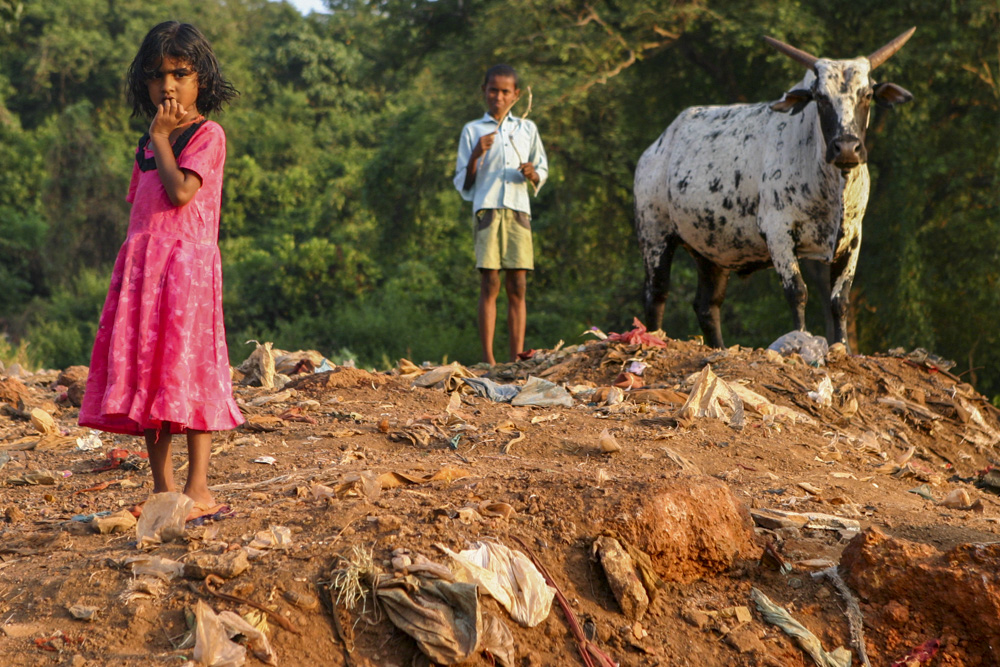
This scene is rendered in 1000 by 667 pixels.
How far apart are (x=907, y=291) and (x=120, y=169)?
16.3 meters

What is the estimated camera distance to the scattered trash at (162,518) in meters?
3.02

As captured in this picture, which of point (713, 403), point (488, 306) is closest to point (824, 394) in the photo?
point (713, 403)

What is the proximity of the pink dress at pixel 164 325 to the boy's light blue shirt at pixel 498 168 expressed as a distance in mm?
3642

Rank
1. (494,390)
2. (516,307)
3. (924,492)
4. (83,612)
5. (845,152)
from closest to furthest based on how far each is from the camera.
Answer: (83,612)
(924,492)
(494,390)
(845,152)
(516,307)

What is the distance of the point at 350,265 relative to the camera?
18.3 metres

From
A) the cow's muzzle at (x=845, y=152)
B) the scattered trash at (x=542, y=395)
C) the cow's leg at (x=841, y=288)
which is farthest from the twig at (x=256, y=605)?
the cow's leg at (x=841, y=288)

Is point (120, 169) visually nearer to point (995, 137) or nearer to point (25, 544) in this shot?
point (995, 137)

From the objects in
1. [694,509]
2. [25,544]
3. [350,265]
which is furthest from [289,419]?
[350,265]

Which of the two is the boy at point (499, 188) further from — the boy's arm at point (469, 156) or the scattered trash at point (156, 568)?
A: the scattered trash at point (156, 568)

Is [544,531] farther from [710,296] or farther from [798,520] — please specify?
[710,296]

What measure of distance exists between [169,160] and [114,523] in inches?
45.4

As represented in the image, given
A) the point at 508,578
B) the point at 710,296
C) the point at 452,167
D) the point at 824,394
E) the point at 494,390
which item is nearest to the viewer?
the point at 508,578

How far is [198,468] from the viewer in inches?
131

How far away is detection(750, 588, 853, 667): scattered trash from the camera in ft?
9.61
